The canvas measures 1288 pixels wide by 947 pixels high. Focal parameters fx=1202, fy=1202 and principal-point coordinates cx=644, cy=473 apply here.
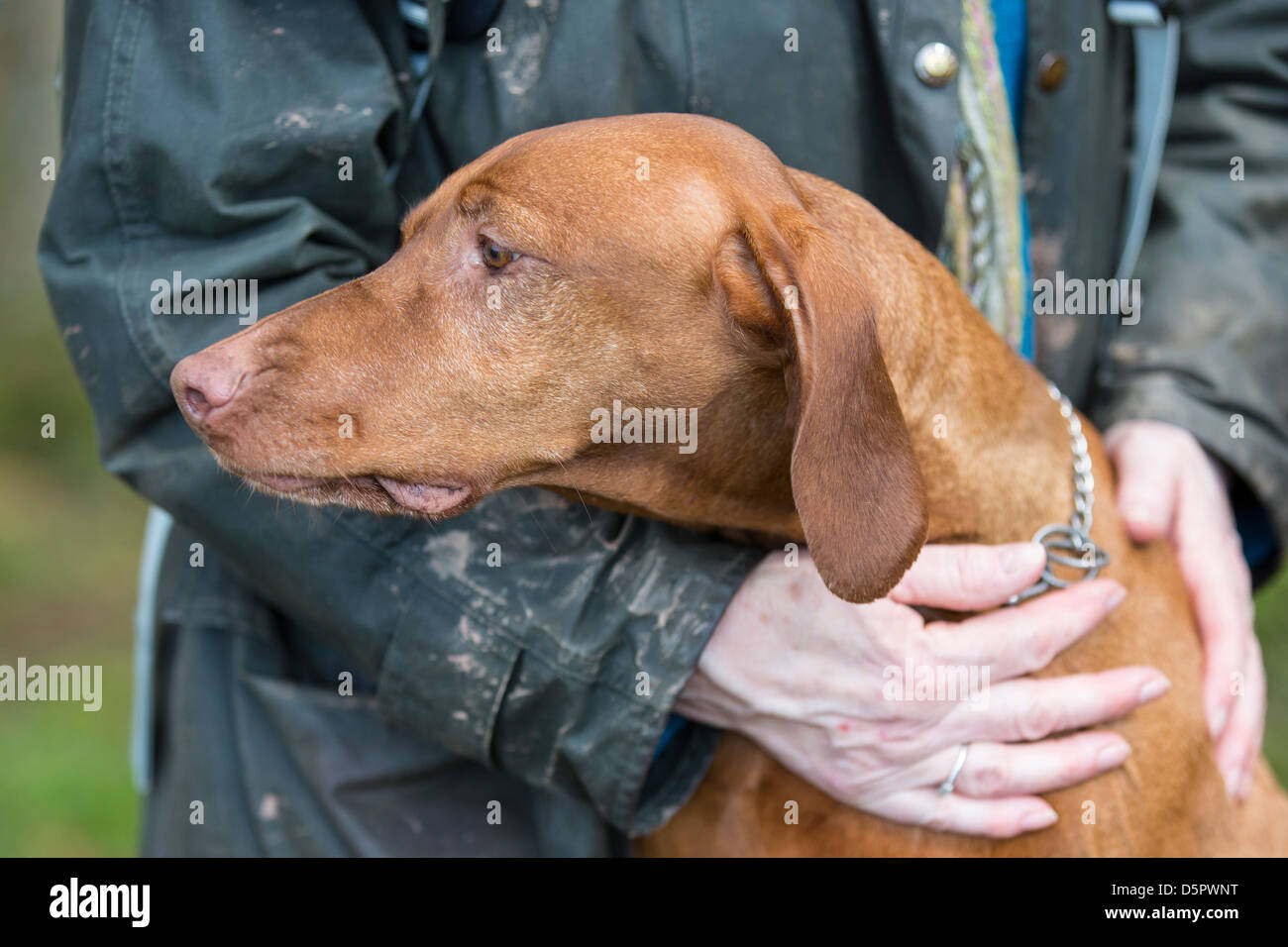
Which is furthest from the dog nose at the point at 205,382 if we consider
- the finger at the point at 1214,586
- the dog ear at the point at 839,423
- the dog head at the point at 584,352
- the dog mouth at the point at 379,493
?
the finger at the point at 1214,586

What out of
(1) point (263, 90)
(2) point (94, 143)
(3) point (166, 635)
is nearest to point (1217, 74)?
(1) point (263, 90)

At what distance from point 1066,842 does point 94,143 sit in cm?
216

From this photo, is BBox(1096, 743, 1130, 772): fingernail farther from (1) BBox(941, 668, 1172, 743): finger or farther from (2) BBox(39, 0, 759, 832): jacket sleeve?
(2) BBox(39, 0, 759, 832): jacket sleeve

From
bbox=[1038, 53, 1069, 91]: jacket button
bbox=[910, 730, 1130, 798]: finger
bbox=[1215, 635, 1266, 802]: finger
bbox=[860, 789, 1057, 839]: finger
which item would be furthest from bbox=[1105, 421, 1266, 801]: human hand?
bbox=[1038, 53, 1069, 91]: jacket button

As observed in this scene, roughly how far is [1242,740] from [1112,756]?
485mm

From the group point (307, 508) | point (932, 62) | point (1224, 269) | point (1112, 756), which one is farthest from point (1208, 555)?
point (307, 508)

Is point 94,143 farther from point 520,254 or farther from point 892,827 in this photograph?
point 892,827

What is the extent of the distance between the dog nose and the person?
189 mm

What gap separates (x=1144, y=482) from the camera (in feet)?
8.52

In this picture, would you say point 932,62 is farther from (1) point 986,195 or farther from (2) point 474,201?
(2) point 474,201

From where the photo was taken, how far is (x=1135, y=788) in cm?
229

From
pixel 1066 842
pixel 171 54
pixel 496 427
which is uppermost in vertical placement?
pixel 171 54

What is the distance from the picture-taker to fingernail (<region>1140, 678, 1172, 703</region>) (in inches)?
90.4

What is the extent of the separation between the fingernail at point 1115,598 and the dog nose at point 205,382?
1620 millimetres
